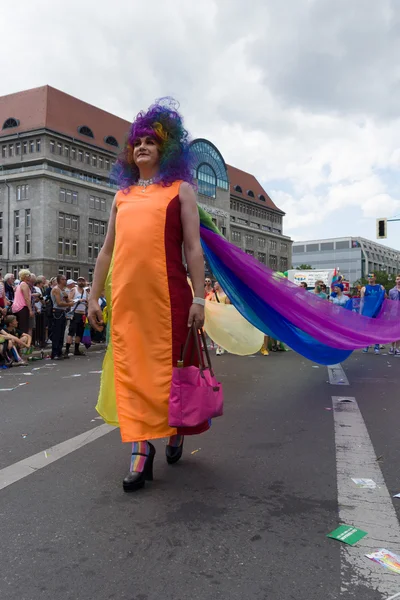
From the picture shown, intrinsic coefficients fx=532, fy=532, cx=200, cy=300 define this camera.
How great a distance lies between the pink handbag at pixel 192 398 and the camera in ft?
10.2

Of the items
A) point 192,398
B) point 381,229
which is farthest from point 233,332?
point 381,229

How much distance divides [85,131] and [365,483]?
78682mm

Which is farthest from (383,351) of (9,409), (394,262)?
(394,262)

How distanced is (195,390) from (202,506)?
64 centimetres

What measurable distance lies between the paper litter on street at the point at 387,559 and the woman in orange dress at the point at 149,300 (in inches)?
51.1

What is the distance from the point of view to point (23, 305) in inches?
440

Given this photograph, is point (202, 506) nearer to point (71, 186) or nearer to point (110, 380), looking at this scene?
point (110, 380)

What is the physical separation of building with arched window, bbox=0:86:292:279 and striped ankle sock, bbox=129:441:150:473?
61763 millimetres

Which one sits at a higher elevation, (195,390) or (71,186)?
(71,186)

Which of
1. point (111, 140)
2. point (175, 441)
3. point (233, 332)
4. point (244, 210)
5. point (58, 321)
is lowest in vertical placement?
point (175, 441)

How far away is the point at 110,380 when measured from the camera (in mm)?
3471

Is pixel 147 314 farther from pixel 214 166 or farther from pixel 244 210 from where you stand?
pixel 244 210

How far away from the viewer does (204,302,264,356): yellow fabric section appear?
7.59m

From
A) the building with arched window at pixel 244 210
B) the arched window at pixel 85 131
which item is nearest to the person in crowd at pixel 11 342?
the arched window at pixel 85 131
